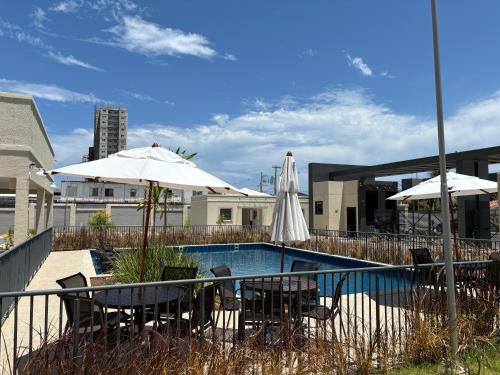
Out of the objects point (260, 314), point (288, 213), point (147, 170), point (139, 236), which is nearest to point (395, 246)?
point (288, 213)

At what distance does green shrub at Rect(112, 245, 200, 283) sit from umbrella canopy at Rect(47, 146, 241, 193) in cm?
374

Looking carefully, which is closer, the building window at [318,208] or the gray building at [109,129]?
the building window at [318,208]

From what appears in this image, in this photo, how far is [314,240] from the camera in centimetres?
1777

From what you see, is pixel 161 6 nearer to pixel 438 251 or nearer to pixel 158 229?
pixel 438 251

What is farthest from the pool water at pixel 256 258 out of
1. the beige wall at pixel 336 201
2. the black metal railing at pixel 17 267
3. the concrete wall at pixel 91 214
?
the concrete wall at pixel 91 214

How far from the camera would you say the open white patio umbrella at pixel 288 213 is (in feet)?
24.4

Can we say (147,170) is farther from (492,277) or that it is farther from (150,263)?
(492,277)

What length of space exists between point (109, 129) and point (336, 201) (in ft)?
423

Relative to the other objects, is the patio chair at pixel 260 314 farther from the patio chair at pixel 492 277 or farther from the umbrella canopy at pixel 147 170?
the patio chair at pixel 492 277

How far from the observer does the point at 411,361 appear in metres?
4.28

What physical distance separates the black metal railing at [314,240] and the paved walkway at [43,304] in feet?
4.92

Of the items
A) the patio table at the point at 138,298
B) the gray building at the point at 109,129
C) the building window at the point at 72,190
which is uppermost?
the gray building at the point at 109,129

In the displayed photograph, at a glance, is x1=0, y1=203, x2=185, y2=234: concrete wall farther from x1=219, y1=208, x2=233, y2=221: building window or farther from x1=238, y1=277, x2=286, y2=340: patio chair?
x1=238, y1=277, x2=286, y2=340: patio chair

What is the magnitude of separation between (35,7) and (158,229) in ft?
44.9
